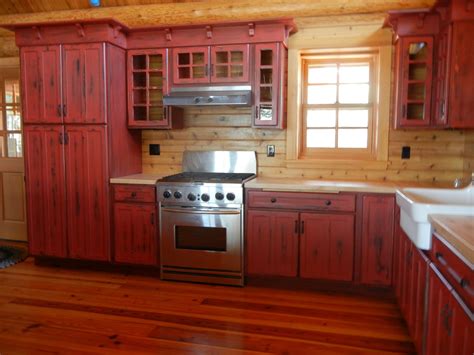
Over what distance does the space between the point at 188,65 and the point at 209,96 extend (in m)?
0.41

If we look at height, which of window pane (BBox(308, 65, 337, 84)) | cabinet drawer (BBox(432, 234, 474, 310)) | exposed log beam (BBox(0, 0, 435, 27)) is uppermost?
exposed log beam (BBox(0, 0, 435, 27))

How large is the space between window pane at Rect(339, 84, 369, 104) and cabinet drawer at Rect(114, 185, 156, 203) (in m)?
1.96

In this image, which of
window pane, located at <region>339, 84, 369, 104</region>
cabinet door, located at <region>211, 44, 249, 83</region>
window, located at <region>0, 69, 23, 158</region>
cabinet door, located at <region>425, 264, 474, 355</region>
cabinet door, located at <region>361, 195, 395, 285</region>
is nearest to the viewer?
cabinet door, located at <region>425, 264, 474, 355</region>

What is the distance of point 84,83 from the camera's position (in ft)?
11.6

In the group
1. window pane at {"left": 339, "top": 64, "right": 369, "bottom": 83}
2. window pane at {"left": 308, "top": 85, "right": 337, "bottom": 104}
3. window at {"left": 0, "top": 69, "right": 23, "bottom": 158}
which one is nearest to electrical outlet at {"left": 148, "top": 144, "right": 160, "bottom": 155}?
window pane at {"left": 308, "top": 85, "right": 337, "bottom": 104}

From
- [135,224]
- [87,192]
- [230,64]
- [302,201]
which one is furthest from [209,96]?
[87,192]

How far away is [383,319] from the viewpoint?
2.79 metres

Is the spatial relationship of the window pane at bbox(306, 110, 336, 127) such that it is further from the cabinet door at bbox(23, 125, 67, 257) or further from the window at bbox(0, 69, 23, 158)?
the window at bbox(0, 69, 23, 158)

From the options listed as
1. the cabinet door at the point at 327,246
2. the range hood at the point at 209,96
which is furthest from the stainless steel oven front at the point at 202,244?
the range hood at the point at 209,96

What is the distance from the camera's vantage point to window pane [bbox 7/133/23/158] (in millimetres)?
4613

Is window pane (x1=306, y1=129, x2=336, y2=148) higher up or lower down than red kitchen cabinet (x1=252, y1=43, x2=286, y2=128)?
lower down

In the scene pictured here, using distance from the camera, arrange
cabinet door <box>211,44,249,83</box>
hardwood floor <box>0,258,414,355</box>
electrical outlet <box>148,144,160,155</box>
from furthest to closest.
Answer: electrical outlet <box>148,144,160,155</box> → cabinet door <box>211,44,249,83</box> → hardwood floor <box>0,258,414,355</box>

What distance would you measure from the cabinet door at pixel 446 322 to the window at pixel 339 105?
2019 mm

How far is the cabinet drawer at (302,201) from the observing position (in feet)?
10.3
